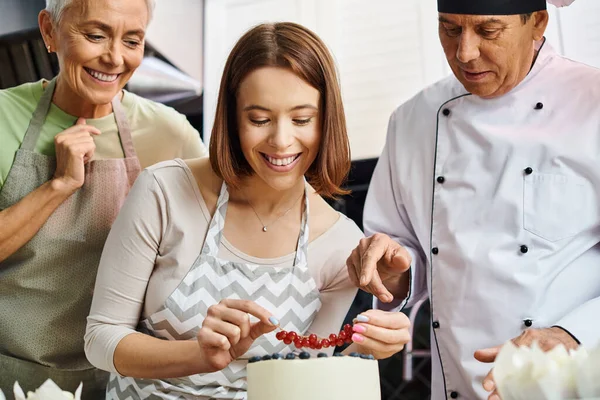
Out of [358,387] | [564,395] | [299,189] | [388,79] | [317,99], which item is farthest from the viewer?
[388,79]

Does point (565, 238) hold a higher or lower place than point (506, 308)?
higher

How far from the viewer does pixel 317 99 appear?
58.0 inches

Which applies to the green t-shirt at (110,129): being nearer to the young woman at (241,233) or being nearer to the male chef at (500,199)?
the young woman at (241,233)

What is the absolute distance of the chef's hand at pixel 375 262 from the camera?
1.29m

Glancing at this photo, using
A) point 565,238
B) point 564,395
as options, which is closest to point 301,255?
point 565,238

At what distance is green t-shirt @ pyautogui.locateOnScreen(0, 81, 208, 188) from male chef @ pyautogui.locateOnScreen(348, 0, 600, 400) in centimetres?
69

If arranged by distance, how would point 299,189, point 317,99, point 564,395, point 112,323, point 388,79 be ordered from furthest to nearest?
point 388,79 < point 299,189 < point 317,99 < point 112,323 < point 564,395

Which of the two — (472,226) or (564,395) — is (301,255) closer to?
(472,226)

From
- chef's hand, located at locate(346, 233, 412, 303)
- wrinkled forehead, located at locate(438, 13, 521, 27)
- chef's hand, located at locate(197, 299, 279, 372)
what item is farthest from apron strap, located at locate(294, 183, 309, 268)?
wrinkled forehead, located at locate(438, 13, 521, 27)

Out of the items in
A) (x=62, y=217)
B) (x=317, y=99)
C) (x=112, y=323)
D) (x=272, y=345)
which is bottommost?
(x=272, y=345)

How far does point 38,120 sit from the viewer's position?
1.75 meters

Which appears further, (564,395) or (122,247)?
(122,247)

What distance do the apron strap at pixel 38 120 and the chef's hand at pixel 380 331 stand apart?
39.4 inches

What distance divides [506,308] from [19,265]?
1.12 meters
